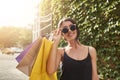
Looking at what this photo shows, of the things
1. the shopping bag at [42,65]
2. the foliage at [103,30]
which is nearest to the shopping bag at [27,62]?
the shopping bag at [42,65]

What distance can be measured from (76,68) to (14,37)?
146 feet

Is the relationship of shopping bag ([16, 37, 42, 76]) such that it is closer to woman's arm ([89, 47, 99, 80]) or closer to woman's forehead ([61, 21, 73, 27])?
woman's forehead ([61, 21, 73, 27])

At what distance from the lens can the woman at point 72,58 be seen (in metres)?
2.50

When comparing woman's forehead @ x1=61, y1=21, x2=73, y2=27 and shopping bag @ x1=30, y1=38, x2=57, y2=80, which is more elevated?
woman's forehead @ x1=61, y1=21, x2=73, y2=27

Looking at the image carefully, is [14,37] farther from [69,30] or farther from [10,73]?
[69,30]

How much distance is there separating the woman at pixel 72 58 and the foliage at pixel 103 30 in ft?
5.89

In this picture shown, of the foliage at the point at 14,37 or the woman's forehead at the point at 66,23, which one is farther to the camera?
the foliage at the point at 14,37

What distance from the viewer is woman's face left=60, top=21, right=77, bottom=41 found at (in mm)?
2567

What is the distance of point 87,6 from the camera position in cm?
530

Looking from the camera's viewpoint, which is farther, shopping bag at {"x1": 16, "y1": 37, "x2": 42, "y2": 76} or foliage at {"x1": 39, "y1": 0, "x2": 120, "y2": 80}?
foliage at {"x1": 39, "y1": 0, "x2": 120, "y2": 80}

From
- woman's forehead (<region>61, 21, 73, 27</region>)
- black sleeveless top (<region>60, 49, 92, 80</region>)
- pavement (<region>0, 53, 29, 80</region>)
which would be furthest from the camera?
pavement (<region>0, 53, 29, 80</region>)

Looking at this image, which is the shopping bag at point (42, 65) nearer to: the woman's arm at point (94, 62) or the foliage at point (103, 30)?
the woman's arm at point (94, 62)

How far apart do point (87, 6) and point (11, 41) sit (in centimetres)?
4050

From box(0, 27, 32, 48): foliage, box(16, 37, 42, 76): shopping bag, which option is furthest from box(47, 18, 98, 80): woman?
box(0, 27, 32, 48): foliage
